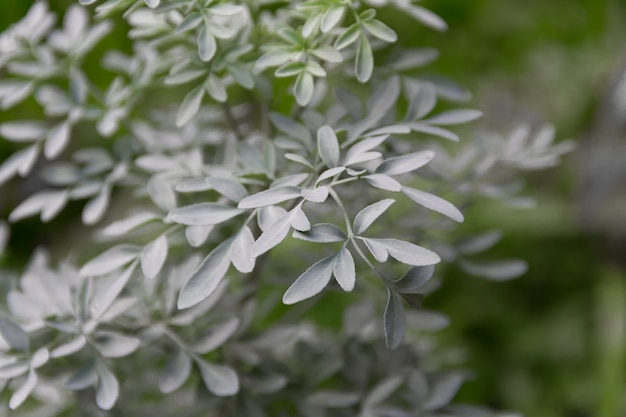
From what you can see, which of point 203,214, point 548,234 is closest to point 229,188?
point 203,214

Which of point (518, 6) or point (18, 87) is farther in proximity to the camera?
point (518, 6)

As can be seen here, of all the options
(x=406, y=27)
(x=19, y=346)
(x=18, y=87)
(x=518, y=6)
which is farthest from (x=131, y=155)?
(x=518, y=6)

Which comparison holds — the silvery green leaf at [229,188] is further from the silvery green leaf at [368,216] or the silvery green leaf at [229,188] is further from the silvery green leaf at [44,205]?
the silvery green leaf at [44,205]

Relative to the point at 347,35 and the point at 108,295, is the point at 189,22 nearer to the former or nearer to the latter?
the point at 347,35

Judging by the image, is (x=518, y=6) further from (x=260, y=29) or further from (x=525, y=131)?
(x=260, y=29)

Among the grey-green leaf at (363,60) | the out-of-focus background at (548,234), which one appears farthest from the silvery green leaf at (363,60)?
the out-of-focus background at (548,234)
